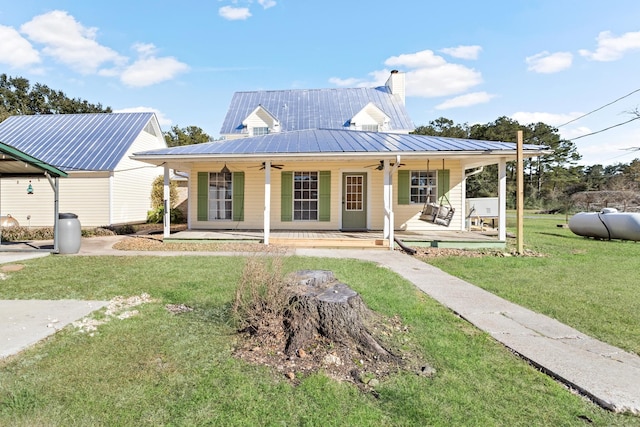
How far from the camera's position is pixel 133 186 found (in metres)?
16.1

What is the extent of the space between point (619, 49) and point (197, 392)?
51.4 feet

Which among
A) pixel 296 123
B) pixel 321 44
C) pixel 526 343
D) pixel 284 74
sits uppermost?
pixel 284 74

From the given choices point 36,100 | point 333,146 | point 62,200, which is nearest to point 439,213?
point 333,146

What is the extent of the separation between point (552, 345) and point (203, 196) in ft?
37.7

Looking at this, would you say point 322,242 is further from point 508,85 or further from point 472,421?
point 508,85

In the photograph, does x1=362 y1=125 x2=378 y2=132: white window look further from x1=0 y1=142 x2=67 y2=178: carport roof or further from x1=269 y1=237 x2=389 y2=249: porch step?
x1=0 y1=142 x2=67 y2=178: carport roof

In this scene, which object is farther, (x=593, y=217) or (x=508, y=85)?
(x=508, y=85)

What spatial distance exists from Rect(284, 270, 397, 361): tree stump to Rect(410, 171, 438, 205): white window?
956 cm

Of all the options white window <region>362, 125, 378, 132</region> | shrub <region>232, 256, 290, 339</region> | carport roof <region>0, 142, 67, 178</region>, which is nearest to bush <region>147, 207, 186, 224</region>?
carport roof <region>0, 142, 67, 178</region>

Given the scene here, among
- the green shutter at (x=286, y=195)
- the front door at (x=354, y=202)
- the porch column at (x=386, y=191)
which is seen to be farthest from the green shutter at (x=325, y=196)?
the porch column at (x=386, y=191)

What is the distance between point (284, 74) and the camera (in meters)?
23.3

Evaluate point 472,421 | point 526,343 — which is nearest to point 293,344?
point 472,421

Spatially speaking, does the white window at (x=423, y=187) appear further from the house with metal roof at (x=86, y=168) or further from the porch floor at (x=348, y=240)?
the house with metal roof at (x=86, y=168)

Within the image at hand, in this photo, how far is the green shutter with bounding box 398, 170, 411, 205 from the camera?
12.0 meters
